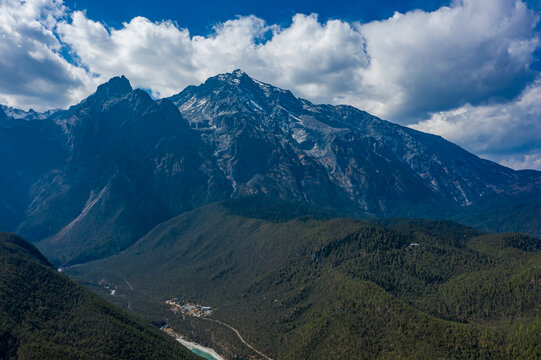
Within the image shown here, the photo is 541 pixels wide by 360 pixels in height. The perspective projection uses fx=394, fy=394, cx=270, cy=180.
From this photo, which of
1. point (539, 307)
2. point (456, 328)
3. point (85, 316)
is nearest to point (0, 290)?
point (85, 316)

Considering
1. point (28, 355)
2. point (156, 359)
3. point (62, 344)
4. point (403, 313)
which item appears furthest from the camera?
point (403, 313)

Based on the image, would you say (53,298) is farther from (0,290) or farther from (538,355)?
(538,355)

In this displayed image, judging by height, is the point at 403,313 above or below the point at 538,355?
above

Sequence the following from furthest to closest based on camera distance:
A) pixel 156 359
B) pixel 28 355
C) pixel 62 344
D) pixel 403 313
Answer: pixel 403 313 → pixel 156 359 → pixel 62 344 → pixel 28 355

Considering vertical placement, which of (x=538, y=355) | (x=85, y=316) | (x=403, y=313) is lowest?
(x=538, y=355)

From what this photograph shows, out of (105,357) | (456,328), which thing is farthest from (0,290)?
(456,328)

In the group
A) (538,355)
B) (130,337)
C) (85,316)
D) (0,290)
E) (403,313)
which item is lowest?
(538,355)

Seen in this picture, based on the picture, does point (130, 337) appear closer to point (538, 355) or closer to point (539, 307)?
point (538, 355)

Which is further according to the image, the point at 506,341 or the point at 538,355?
the point at 506,341

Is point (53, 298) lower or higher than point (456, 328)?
higher
